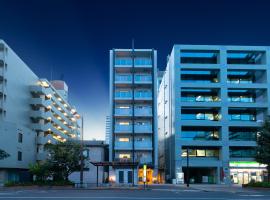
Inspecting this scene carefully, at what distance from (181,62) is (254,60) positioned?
16043mm

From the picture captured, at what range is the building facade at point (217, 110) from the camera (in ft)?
273

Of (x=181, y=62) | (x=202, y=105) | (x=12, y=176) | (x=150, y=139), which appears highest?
(x=181, y=62)

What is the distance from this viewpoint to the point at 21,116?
8631cm

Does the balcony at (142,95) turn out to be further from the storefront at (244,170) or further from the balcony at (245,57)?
the storefront at (244,170)

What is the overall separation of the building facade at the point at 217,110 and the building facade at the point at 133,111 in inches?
182

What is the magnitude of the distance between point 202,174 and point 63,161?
38051mm

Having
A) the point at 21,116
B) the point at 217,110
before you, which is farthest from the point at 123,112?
the point at 21,116

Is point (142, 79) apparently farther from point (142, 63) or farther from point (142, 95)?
point (142, 63)

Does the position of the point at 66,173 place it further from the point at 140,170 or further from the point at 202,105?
the point at 202,105

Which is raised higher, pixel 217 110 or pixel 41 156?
pixel 217 110

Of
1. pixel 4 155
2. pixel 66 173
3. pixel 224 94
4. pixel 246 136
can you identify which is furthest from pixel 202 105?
pixel 4 155

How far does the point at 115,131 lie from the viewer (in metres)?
82.8

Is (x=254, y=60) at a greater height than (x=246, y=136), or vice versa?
(x=254, y=60)

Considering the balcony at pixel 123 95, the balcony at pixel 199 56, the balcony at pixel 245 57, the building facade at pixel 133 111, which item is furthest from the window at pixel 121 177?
the balcony at pixel 245 57
